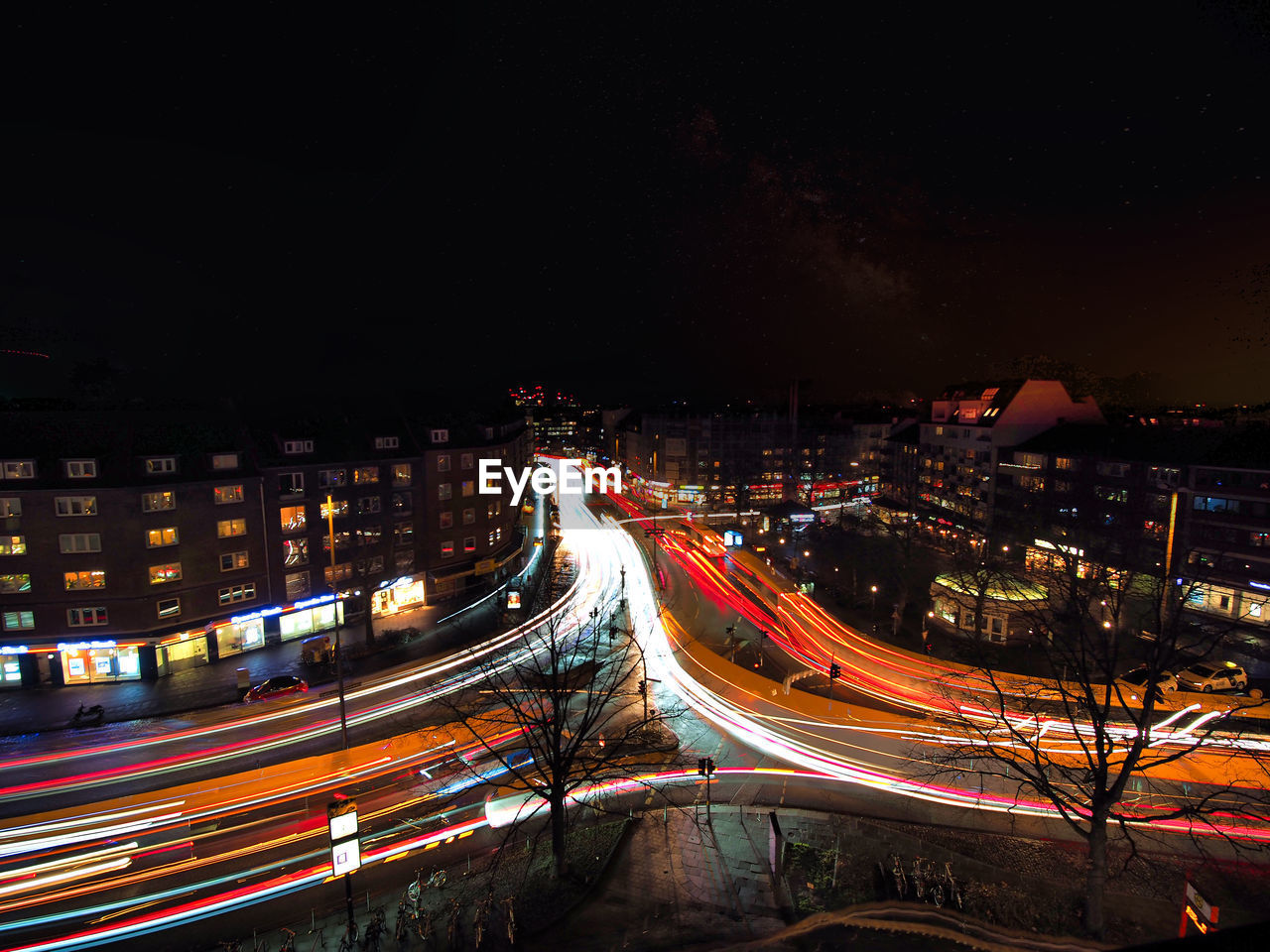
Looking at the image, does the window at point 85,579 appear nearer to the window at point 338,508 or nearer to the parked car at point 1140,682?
the window at point 338,508

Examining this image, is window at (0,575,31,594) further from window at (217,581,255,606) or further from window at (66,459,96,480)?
window at (217,581,255,606)

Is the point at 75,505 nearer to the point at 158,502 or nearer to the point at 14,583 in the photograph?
the point at 158,502

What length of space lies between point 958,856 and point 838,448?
74.3 meters

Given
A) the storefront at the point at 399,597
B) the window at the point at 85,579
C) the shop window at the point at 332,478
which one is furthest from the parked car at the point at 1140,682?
the window at the point at 85,579

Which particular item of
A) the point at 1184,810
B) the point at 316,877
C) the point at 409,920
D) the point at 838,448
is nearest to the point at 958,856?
the point at 1184,810

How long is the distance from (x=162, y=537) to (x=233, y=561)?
327 cm

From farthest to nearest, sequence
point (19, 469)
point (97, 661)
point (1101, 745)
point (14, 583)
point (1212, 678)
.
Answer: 1. point (97, 661)
2. point (14, 583)
3. point (19, 469)
4. point (1212, 678)
5. point (1101, 745)

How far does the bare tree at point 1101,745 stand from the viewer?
11.8m

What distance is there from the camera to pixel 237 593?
99.3ft

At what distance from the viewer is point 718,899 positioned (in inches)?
517

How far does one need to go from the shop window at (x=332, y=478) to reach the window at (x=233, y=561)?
17.6 ft

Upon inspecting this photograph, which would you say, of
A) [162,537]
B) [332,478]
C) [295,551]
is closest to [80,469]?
[162,537]

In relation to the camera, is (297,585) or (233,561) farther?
(297,585)

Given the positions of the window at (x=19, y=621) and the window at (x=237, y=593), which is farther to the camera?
the window at (x=237, y=593)
